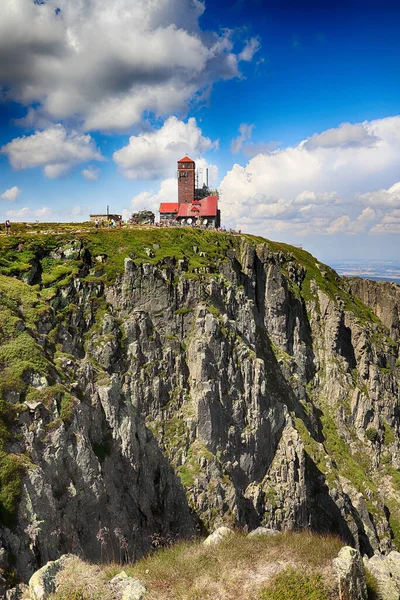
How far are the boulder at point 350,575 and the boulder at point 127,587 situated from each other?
1008 centimetres

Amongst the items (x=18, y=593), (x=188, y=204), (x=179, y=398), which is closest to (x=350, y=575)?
(x=18, y=593)

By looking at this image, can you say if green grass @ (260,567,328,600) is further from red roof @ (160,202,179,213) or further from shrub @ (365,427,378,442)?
red roof @ (160,202,179,213)

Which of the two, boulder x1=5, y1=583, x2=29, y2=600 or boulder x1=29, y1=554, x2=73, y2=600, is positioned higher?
boulder x1=29, y1=554, x2=73, y2=600

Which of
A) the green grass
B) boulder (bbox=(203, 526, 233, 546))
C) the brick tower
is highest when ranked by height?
the brick tower

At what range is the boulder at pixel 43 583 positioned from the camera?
19.3 metres

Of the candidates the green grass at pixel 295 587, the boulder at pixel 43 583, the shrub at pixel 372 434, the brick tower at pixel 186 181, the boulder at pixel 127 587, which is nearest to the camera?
the boulder at pixel 43 583

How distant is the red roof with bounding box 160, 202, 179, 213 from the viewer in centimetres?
11681

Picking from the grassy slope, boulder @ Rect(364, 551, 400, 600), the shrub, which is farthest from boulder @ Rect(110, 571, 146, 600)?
the shrub

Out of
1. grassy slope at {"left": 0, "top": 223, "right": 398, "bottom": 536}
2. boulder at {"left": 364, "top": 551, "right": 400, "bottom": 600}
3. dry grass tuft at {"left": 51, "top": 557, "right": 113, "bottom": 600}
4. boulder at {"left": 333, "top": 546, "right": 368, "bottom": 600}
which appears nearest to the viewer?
dry grass tuft at {"left": 51, "top": 557, "right": 113, "bottom": 600}

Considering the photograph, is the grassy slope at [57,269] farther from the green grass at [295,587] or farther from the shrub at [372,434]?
the green grass at [295,587]

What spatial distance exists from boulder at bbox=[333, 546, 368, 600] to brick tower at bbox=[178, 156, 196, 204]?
10521 centimetres

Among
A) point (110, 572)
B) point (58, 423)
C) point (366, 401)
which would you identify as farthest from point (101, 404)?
point (366, 401)

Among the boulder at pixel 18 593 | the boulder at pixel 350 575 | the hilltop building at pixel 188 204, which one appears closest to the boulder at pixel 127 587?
the boulder at pixel 18 593

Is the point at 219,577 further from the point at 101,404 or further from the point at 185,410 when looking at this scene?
the point at 185,410
